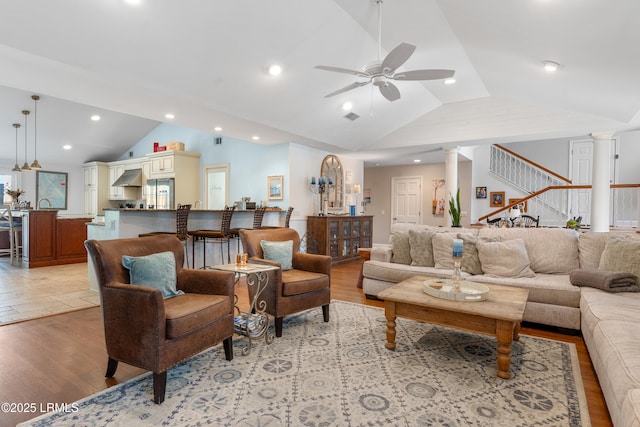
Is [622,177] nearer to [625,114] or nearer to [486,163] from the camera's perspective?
[486,163]

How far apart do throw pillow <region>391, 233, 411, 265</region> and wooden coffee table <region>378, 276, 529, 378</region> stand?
1.33 metres

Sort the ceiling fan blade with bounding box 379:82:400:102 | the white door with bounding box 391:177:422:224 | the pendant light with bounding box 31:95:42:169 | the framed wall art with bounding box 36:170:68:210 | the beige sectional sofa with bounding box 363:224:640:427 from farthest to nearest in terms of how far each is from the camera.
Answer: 1. the white door with bounding box 391:177:422:224
2. the framed wall art with bounding box 36:170:68:210
3. the pendant light with bounding box 31:95:42:169
4. the ceiling fan blade with bounding box 379:82:400:102
5. the beige sectional sofa with bounding box 363:224:640:427

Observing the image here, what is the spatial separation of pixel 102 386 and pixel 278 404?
118 cm

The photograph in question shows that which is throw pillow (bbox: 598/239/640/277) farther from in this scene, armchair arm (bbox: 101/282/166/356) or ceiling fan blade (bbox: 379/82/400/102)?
armchair arm (bbox: 101/282/166/356)

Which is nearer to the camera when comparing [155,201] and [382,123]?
[382,123]

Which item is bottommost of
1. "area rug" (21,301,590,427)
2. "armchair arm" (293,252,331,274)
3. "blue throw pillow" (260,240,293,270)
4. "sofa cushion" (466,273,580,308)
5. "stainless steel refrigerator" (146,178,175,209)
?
"area rug" (21,301,590,427)

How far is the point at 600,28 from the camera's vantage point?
2838 millimetres

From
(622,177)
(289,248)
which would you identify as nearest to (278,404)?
(289,248)

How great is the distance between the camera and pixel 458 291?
2697mm

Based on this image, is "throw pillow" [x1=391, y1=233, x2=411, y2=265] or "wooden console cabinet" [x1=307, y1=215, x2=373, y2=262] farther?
"wooden console cabinet" [x1=307, y1=215, x2=373, y2=262]

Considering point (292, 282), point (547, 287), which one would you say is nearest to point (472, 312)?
point (547, 287)

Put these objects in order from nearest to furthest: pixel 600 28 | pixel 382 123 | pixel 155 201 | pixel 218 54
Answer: pixel 600 28 < pixel 218 54 < pixel 382 123 < pixel 155 201

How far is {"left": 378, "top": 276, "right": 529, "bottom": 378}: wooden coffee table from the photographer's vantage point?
2.32 metres

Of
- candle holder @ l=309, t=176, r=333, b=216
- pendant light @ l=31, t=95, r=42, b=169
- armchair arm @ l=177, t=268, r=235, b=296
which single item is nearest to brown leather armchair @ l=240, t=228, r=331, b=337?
armchair arm @ l=177, t=268, r=235, b=296
